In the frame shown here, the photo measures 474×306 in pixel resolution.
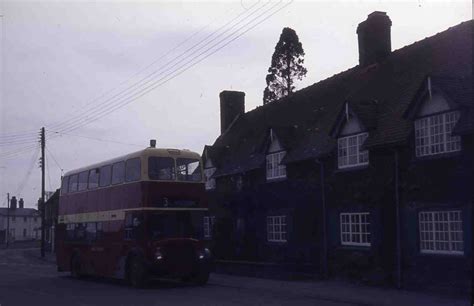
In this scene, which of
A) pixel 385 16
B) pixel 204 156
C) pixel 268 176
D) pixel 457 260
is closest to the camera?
pixel 457 260

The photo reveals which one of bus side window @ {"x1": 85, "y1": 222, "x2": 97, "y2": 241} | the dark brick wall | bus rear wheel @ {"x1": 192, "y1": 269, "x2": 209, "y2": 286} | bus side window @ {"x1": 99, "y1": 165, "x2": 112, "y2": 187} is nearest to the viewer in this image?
the dark brick wall

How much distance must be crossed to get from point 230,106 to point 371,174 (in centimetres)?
1999

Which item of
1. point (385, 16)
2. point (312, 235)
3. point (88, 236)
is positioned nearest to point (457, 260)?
point (312, 235)

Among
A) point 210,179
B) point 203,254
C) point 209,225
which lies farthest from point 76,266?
point 210,179

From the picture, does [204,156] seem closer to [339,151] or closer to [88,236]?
[88,236]

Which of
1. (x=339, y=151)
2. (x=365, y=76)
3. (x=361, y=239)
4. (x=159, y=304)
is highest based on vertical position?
(x=365, y=76)

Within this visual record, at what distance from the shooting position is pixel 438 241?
17.7 meters

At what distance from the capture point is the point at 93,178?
24.5 metres

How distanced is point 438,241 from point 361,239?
12.3ft

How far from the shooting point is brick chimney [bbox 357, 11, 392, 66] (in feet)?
84.2

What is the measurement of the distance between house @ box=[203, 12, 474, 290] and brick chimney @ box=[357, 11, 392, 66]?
0.04 m

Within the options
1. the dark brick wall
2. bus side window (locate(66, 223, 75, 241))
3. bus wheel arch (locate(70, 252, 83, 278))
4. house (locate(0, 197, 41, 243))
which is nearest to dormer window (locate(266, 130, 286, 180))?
the dark brick wall

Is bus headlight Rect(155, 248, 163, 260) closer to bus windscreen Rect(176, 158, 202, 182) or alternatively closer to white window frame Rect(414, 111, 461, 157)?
bus windscreen Rect(176, 158, 202, 182)

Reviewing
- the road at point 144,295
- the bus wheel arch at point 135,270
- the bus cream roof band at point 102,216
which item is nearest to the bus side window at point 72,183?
the bus cream roof band at point 102,216
